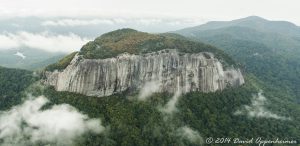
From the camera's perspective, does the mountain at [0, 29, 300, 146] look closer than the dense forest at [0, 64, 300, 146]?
Yes

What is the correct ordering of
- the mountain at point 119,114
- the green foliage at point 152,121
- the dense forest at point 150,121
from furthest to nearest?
the dense forest at point 150,121 → the green foliage at point 152,121 → the mountain at point 119,114

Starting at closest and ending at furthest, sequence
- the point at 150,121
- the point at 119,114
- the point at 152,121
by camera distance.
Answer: the point at 119,114
the point at 150,121
the point at 152,121

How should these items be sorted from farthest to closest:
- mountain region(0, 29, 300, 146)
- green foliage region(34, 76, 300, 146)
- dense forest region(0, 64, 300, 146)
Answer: dense forest region(0, 64, 300, 146), green foliage region(34, 76, 300, 146), mountain region(0, 29, 300, 146)

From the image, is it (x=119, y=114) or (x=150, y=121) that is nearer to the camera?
(x=119, y=114)

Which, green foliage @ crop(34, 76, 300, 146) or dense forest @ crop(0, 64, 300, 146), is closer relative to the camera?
green foliage @ crop(34, 76, 300, 146)

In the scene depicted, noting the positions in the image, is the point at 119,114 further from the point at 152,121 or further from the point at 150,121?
the point at 152,121

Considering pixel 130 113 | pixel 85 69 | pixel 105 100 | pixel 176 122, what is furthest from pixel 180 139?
pixel 85 69

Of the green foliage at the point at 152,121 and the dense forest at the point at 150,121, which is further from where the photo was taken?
the dense forest at the point at 150,121

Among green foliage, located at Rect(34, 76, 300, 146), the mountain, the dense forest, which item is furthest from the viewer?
the dense forest

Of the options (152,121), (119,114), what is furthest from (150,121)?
(119,114)

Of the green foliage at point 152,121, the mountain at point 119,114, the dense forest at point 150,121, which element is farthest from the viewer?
the dense forest at point 150,121

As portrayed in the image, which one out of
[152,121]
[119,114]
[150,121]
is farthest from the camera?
[152,121]
